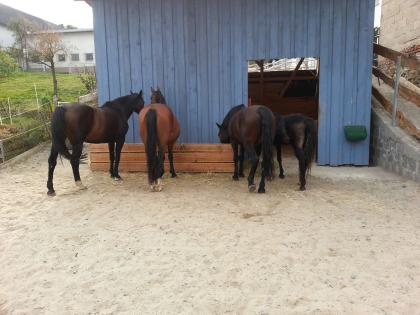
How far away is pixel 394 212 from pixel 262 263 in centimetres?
230

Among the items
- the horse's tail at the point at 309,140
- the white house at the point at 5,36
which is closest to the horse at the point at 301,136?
the horse's tail at the point at 309,140

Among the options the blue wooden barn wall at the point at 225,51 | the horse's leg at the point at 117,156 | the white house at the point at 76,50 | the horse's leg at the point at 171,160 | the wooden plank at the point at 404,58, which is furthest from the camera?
the white house at the point at 76,50

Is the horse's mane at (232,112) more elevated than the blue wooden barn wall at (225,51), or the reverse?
the blue wooden barn wall at (225,51)

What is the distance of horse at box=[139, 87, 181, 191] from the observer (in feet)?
18.3

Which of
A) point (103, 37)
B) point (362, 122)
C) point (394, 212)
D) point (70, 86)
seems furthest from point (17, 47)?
point (394, 212)

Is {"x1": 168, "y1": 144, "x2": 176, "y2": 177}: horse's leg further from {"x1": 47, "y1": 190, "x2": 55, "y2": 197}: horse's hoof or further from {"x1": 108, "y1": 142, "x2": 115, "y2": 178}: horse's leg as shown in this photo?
{"x1": 47, "y1": 190, "x2": 55, "y2": 197}: horse's hoof

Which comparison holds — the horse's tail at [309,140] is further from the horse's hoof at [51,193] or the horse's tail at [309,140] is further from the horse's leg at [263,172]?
the horse's hoof at [51,193]

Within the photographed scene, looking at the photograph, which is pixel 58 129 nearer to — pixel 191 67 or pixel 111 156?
pixel 111 156

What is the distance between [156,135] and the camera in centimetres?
564

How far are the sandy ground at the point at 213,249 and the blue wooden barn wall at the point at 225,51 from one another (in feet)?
5.67

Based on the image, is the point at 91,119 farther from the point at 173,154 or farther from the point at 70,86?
the point at 70,86

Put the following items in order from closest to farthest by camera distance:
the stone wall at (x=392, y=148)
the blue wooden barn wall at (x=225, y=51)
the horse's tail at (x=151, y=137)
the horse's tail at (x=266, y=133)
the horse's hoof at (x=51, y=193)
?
the horse's tail at (x=266, y=133) → the horse's tail at (x=151, y=137) → the horse's hoof at (x=51, y=193) → the stone wall at (x=392, y=148) → the blue wooden barn wall at (x=225, y=51)

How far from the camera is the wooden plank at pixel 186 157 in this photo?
6.94 metres

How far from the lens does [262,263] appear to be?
342cm
